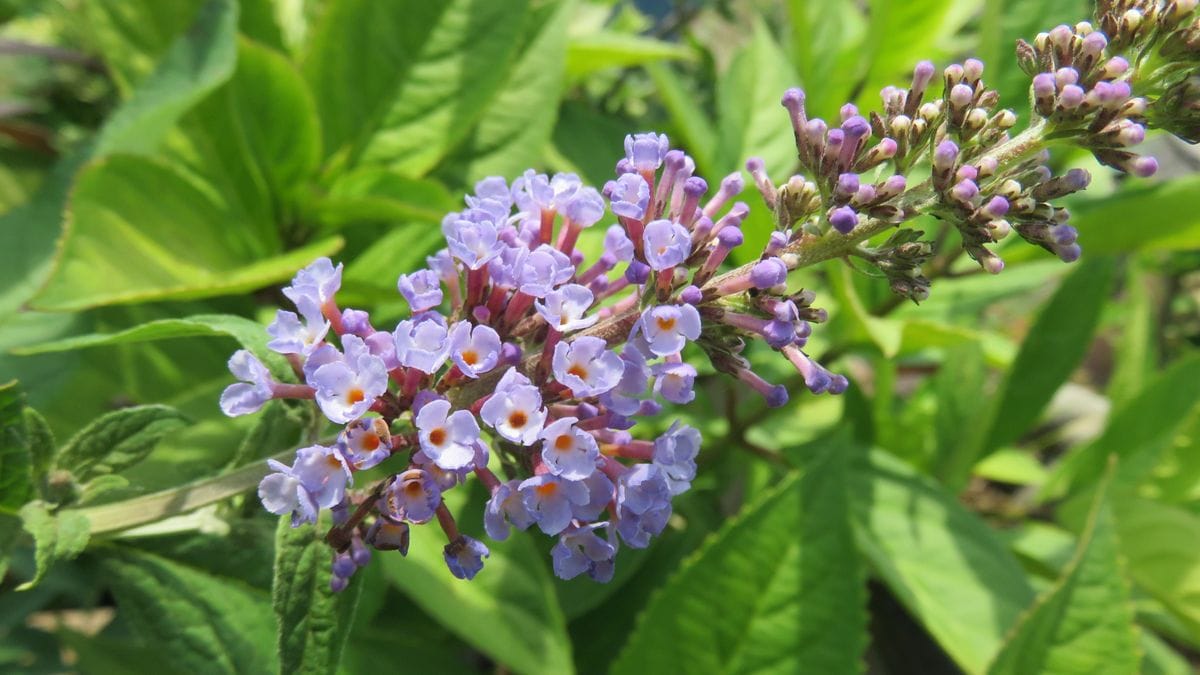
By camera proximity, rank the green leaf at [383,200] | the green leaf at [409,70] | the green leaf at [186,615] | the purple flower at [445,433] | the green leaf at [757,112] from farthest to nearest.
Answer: the green leaf at [757,112], the green leaf at [409,70], the green leaf at [383,200], the green leaf at [186,615], the purple flower at [445,433]

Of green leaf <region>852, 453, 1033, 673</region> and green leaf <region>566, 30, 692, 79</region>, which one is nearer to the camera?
green leaf <region>852, 453, 1033, 673</region>

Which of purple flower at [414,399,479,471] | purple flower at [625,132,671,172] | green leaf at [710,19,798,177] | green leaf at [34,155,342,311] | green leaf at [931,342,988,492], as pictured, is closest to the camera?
purple flower at [414,399,479,471]

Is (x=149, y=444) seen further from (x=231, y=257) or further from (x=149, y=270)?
(x=231, y=257)

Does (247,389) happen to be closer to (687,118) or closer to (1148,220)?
(687,118)

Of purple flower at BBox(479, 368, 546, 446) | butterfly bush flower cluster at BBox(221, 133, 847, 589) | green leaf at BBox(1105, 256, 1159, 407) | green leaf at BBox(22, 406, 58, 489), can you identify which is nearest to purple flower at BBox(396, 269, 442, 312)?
butterfly bush flower cluster at BBox(221, 133, 847, 589)

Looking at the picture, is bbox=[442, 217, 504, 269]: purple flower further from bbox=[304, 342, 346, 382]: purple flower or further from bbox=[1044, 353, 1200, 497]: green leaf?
bbox=[1044, 353, 1200, 497]: green leaf

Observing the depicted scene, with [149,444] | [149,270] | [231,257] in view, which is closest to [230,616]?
[149,444]

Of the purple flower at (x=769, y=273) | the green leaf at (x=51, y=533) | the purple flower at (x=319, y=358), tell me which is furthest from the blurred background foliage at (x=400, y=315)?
the purple flower at (x=769, y=273)

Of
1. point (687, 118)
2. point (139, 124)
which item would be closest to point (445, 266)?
→ point (139, 124)

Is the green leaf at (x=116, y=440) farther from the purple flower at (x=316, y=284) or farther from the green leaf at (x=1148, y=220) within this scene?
the green leaf at (x=1148, y=220)
